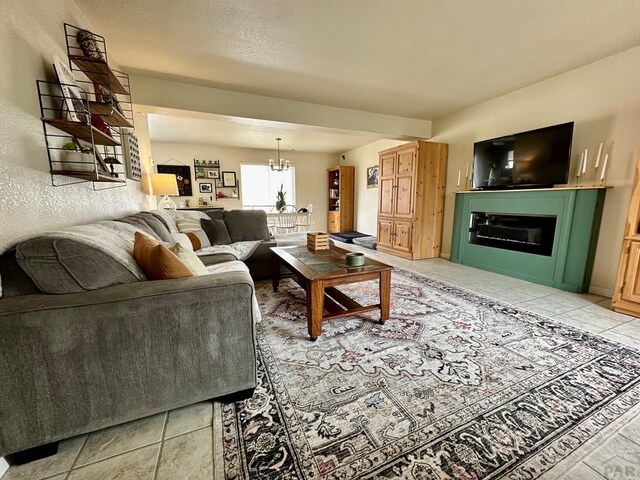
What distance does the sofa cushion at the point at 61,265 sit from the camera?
1043 mm

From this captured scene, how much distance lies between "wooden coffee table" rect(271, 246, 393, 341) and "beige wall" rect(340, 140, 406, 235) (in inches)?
163

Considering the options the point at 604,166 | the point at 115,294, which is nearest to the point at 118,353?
the point at 115,294

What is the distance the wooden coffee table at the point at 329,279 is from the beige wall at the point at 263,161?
5.15m

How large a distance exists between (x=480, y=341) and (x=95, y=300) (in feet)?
7.48

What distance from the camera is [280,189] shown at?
733 centimetres

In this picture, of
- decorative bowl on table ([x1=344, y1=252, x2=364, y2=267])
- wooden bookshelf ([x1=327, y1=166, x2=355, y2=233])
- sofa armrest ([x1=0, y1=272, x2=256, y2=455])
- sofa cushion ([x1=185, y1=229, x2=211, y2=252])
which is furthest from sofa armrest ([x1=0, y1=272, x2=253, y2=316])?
wooden bookshelf ([x1=327, y1=166, x2=355, y2=233])

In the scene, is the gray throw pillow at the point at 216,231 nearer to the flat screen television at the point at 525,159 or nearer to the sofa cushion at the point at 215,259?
the sofa cushion at the point at 215,259

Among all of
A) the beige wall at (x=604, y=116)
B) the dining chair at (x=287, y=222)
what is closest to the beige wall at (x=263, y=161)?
the dining chair at (x=287, y=222)

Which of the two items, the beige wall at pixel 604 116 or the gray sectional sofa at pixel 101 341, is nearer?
the gray sectional sofa at pixel 101 341

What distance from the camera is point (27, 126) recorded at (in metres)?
1.32

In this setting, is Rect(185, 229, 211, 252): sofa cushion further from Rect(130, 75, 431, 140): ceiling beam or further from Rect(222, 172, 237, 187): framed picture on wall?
Rect(222, 172, 237, 187): framed picture on wall

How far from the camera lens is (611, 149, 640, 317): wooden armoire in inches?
86.8

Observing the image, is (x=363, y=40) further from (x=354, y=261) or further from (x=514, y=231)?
(x=514, y=231)

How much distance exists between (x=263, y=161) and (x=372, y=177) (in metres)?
3.06
